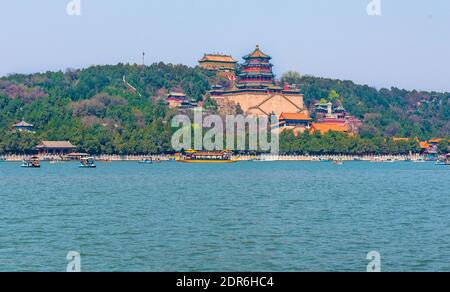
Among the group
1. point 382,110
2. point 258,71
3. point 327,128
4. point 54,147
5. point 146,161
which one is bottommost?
point 146,161

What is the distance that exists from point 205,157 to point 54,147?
2169cm

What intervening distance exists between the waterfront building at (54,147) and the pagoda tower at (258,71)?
44551 mm

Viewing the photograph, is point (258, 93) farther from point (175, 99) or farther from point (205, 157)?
point (205, 157)

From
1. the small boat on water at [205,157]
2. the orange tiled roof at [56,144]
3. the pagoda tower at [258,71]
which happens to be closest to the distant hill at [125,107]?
the orange tiled roof at [56,144]

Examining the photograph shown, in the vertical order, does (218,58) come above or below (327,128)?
above

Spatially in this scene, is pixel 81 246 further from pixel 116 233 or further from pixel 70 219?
pixel 70 219

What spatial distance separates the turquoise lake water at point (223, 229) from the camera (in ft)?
92.3

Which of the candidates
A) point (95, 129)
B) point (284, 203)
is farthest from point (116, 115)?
point (284, 203)

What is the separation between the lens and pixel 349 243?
105 feet

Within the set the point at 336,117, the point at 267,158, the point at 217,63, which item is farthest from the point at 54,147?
the point at 217,63

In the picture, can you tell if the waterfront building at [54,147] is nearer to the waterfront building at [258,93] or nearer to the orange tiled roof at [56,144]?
the orange tiled roof at [56,144]

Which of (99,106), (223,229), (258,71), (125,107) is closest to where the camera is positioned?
(223,229)

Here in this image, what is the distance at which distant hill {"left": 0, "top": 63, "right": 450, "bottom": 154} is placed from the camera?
13138 centimetres

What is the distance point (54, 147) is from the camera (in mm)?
129125
